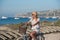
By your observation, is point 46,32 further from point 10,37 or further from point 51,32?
point 10,37

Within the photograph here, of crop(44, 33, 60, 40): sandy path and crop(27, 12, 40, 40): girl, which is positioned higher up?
crop(27, 12, 40, 40): girl

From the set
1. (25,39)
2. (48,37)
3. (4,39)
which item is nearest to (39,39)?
(25,39)

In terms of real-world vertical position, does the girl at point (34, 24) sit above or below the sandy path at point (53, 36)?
above

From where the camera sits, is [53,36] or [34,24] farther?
[53,36]

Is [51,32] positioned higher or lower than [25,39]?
lower

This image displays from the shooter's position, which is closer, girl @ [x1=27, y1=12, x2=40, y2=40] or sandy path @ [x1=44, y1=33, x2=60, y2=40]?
girl @ [x1=27, y1=12, x2=40, y2=40]

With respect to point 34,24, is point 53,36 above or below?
below

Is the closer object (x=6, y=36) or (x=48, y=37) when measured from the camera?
(x=6, y=36)

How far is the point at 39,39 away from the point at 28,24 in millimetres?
1086

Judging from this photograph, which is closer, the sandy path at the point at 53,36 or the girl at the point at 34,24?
the girl at the point at 34,24

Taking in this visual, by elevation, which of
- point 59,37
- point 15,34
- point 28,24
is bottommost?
point 59,37

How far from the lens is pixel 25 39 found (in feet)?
34.7

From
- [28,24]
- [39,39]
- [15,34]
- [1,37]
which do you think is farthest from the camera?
[15,34]

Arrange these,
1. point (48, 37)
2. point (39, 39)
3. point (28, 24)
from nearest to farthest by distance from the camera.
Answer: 1. point (28, 24)
2. point (39, 39)
3. point (48, 37)
